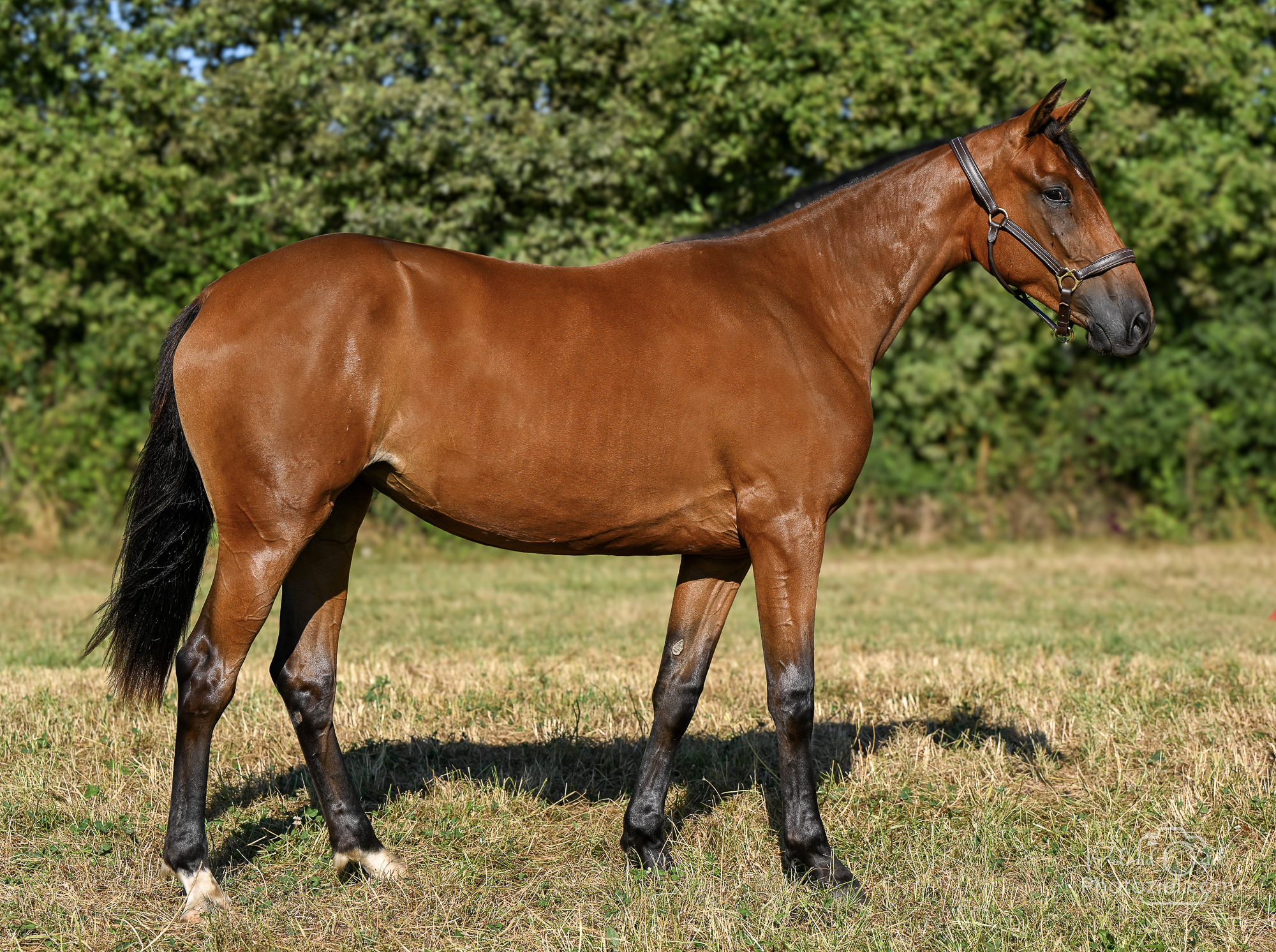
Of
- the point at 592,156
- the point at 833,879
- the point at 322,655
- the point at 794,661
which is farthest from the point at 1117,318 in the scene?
the point at 592,156

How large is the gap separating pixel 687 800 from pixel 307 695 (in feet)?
5.43

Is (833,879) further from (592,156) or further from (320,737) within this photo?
(592,156)

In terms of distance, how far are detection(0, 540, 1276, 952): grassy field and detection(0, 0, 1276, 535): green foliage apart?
21.6 ft

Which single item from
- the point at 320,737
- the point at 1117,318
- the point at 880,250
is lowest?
the point at 320,737

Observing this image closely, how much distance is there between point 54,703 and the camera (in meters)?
5.65

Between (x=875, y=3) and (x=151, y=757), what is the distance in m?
11.8

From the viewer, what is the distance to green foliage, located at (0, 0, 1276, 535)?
13.1 m

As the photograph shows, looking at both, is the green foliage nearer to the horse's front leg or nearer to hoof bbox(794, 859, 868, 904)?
the horse's front leg

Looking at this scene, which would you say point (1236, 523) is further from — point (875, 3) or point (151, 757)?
point (151, 757)

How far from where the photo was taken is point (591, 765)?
5.02m

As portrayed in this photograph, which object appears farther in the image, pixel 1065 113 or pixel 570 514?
pixel 1065 113

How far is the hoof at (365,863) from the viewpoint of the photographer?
3895 millimetres

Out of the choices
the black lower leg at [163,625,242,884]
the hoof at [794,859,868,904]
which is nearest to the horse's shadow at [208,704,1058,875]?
the hoof at [794,859,868,904]

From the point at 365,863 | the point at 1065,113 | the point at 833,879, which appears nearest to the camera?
the point at 833,879
